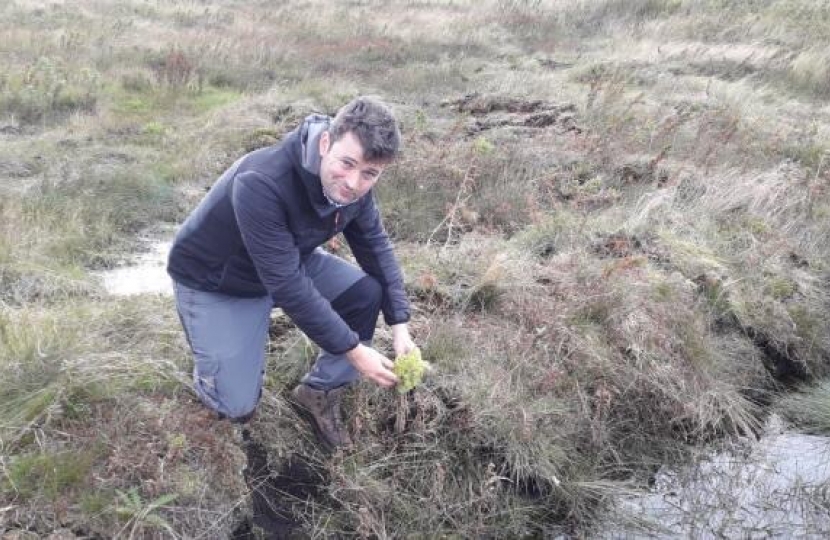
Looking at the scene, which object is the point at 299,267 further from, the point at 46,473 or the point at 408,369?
the point at 46,473

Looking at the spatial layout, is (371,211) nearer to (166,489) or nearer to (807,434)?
(166,489)

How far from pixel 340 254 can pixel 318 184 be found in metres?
2.06

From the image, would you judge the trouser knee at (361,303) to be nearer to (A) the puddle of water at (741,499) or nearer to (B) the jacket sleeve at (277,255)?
(B) the jacket sleeve at (277,255)

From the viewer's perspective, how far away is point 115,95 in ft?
29.7

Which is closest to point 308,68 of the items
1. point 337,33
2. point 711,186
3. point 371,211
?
point 337,33

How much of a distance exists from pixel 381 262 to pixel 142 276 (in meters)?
2.43

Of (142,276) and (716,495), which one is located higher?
(716,495)

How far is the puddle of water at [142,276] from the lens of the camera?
4.57 meters

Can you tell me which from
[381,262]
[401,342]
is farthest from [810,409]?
[381,262]

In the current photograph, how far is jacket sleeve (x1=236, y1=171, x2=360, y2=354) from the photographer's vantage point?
2.54 m

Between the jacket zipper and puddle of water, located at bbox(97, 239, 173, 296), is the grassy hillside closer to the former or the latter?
puddle of water, located at bbox(97, 239, 173, 296)

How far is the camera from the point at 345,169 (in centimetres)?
246

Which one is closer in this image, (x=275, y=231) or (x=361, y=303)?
(x=275, y=231)

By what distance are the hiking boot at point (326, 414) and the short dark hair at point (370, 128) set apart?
1.22m
